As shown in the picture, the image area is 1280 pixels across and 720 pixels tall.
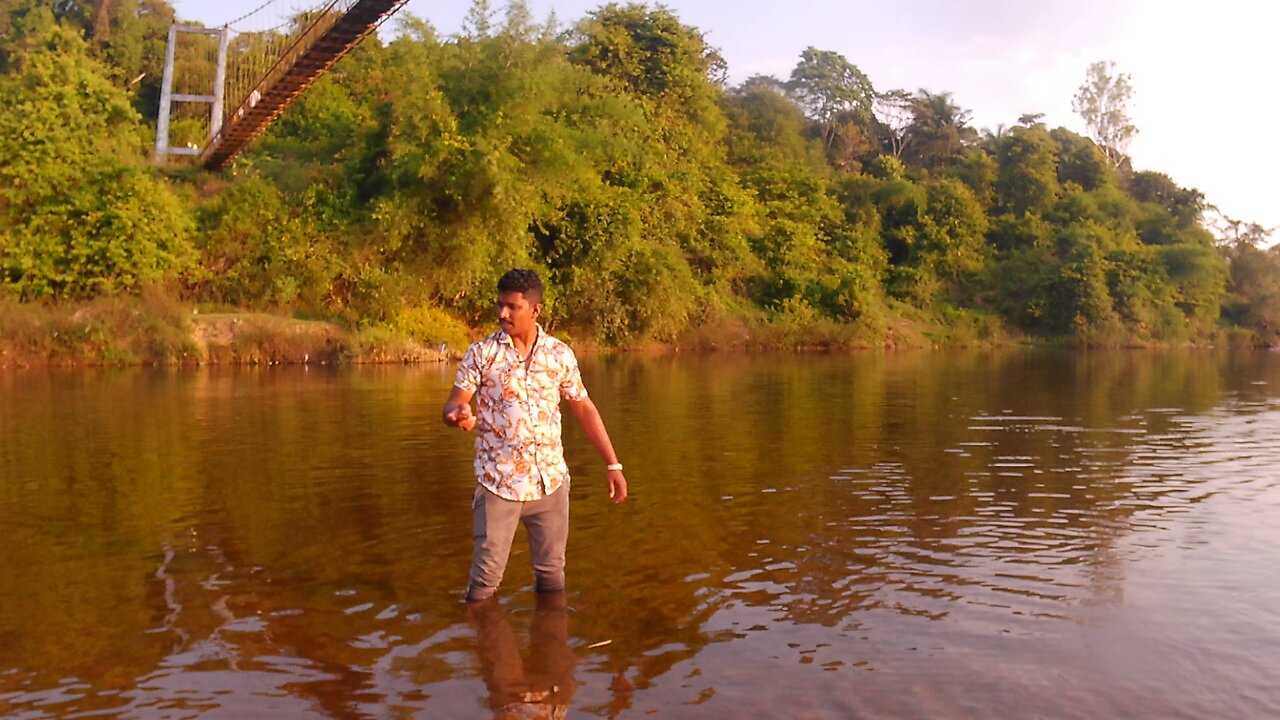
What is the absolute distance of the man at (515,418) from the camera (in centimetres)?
454

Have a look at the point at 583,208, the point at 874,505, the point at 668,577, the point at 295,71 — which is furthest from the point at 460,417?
the point at 583,208

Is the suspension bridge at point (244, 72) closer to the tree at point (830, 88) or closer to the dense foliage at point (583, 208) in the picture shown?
the dense foliage at point (583, 208)

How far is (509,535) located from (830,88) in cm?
5078

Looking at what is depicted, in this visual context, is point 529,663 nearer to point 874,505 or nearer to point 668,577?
point 668,577

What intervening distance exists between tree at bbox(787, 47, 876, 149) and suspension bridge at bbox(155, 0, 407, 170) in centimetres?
2768

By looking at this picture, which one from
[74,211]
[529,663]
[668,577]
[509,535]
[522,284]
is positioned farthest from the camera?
[74,211]

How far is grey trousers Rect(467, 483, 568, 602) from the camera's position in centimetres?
457

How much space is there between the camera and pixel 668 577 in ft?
17.7

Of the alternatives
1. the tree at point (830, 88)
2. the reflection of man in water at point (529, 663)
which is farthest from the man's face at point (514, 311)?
the tree at point (830, 88)

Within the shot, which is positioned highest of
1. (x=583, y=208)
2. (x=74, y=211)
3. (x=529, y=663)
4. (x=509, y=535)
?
(x=583, y=208)

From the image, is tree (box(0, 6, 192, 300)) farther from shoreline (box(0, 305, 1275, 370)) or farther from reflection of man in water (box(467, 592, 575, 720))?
reflection of man in water (box(467, 592, 575, 720))


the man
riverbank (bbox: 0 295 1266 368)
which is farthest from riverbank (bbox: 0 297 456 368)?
the man

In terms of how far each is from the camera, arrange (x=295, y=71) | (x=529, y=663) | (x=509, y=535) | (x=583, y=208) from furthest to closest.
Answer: (x=583, y=208), (x=295, y=71), (x=509, y=535), (x=529, y=663)

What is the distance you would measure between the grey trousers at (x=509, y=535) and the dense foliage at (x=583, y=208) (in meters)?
19.6
